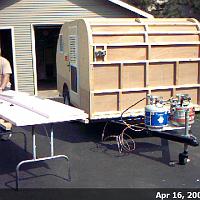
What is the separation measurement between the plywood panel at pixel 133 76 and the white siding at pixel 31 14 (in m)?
6.68

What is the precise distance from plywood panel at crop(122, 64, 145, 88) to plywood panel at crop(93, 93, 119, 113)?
33 centimetres

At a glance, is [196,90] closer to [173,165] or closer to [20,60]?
[173,165]

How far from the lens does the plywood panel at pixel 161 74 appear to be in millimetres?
7871

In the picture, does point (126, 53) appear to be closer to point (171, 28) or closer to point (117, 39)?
point (117, 39)

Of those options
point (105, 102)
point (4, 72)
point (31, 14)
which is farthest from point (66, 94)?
point (31, 14)

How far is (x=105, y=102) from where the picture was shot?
7.66 meters

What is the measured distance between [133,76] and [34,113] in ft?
8.20

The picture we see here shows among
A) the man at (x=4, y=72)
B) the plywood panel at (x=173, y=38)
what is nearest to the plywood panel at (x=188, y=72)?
the plywood panel at (x=173, y=38)

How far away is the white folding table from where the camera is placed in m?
5.61

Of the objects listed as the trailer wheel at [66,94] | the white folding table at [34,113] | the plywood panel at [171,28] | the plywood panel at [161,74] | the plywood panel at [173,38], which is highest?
the plywood panel at [171,28]

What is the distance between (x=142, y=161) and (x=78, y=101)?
7.37ft

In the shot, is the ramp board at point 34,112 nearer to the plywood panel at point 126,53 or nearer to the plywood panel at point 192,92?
the plywood panel at point 126,53

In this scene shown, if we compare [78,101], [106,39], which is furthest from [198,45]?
[78,101]

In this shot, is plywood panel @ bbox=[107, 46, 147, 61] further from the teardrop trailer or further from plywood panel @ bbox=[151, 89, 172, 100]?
plywood panel @ bbox=[151, 89, 172, 100]
